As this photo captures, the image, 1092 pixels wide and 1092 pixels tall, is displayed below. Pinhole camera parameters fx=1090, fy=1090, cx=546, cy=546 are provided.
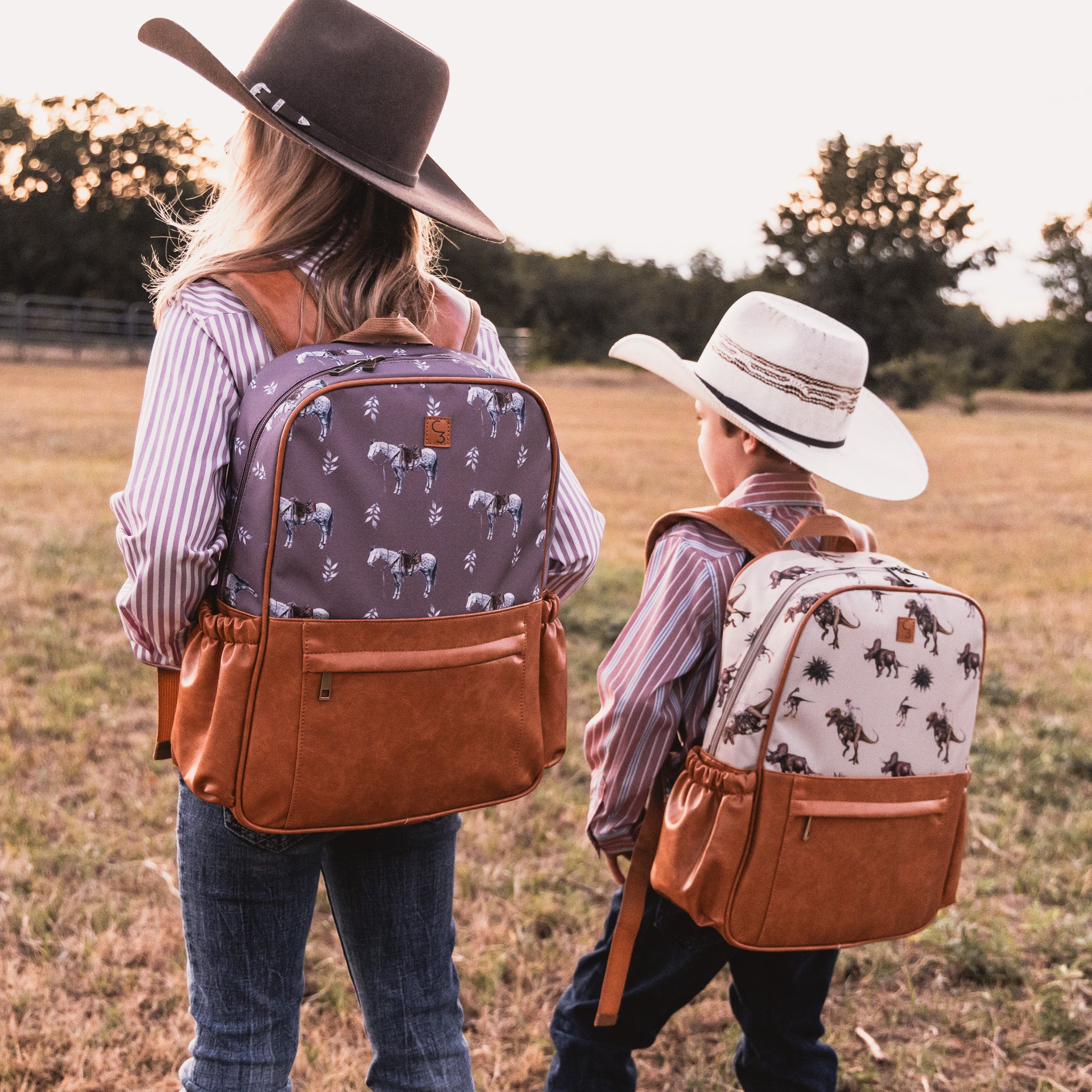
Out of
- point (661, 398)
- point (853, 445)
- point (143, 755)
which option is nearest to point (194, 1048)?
point (853, 445)

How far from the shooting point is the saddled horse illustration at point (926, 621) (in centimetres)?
175

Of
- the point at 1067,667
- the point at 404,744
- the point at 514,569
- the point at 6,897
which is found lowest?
the point at 6,897

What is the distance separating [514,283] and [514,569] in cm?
4658

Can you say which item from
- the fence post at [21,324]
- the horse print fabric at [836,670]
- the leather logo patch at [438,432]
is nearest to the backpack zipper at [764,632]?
the horse print fabric at [836,670]

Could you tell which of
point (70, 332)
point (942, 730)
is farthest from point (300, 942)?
point (70, 332)

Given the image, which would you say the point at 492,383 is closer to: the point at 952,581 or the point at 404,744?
the point at 404,744

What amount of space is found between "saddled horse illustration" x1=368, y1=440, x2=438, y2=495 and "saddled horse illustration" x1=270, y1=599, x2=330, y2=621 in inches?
7.1

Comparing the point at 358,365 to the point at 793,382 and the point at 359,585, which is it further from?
the point at 793,382

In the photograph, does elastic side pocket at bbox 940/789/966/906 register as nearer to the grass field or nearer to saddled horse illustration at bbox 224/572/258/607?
the grass field

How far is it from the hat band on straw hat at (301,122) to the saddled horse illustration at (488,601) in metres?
0.61

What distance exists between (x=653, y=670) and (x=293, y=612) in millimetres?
650

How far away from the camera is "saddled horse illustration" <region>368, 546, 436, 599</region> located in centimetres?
141

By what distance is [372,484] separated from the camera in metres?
1.40

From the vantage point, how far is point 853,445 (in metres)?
2.16
